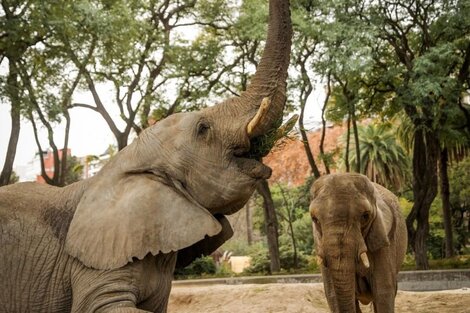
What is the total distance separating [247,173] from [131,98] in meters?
20.9

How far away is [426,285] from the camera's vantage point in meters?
20.7

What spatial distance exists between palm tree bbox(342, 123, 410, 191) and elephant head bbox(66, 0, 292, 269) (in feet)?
134

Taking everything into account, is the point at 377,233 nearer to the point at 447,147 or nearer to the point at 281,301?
the point at 281,301

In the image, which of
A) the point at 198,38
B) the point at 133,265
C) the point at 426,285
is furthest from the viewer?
the point at 198,38

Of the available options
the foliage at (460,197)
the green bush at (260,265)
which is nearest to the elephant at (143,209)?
the green bush at (260,265)

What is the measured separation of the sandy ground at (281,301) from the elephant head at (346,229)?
3892 mm

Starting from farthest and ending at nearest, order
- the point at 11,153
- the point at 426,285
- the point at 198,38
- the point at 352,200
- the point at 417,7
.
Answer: the point at 198,38 → the point at 417,7 → the point at 11,153 → the point at 426,285 → the point at 352,200

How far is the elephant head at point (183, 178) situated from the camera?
4.73 m

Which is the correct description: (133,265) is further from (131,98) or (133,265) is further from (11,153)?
(131,98)

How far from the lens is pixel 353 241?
8516 mm

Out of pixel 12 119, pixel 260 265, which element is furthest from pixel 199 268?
pixel 12 119

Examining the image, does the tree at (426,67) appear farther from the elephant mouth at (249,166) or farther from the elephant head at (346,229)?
the elephant mouth at (249,166)

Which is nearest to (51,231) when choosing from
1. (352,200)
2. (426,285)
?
(352,200)

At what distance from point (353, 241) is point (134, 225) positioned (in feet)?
13.8
